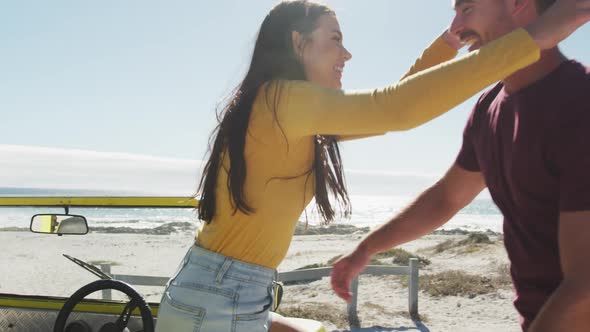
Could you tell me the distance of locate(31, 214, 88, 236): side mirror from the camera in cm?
403

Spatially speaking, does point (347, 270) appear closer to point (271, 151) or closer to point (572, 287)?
point (271, 151)

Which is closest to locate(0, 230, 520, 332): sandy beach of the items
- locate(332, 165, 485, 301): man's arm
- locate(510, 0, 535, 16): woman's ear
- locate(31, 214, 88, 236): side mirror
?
locate(31, 214, 88, 236): side mirror

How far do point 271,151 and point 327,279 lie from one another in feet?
41.4

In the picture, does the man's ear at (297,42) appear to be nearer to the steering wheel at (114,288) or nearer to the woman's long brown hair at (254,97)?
the woman's long brown hair at (254,97)

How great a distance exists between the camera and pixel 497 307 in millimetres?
11539

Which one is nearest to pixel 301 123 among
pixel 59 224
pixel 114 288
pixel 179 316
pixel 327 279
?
pixel 179 316

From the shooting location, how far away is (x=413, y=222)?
2.46 m

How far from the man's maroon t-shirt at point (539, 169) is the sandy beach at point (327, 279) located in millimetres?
2699

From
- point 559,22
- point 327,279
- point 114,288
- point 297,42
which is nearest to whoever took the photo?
point 559,22

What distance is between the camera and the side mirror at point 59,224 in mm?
4031

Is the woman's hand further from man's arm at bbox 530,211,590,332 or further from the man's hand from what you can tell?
the man's hand

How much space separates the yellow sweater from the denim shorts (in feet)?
0.17

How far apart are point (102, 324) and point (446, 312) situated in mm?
8798

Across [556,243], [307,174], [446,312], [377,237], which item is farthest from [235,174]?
[446,312]
